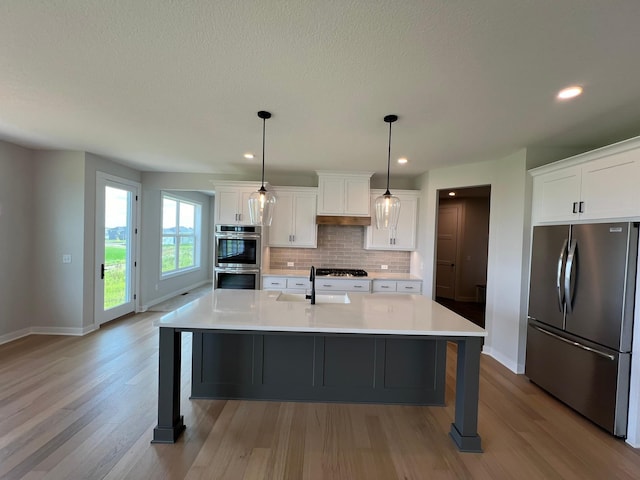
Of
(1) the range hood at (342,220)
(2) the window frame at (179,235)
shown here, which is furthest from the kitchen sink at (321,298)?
(2) the window frame at (179,235)

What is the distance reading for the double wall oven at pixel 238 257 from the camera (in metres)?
4.41

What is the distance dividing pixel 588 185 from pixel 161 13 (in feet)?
10.8

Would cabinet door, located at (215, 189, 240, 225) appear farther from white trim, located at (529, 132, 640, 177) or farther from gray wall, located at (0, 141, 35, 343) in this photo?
white trim, located at (529, 132, 640, 177)

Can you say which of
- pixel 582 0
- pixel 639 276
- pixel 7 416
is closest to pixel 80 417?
pixel 7 416

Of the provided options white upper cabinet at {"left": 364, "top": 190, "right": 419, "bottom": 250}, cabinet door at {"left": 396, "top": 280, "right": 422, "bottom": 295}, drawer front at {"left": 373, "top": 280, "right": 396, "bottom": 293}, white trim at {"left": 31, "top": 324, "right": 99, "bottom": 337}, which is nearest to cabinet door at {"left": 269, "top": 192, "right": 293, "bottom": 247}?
white upper cabinet at {"left": 364, "top": 190, "right": 419, "bottom": 250}

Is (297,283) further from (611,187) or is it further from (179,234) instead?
(179,234)

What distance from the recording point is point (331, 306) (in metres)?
2.59

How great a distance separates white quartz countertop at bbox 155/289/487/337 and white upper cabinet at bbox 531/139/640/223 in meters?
1.47

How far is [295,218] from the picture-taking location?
479 centimetres

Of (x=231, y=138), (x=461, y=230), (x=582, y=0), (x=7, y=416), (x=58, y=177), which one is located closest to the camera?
(x=582, y=0)

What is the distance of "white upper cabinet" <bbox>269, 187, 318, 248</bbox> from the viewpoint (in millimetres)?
4770

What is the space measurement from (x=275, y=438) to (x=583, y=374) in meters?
2.58

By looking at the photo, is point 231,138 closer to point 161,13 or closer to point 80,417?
point 161,13

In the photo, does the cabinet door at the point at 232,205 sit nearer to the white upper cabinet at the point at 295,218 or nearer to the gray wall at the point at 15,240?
the white upper cabinet at the point at 295,218
